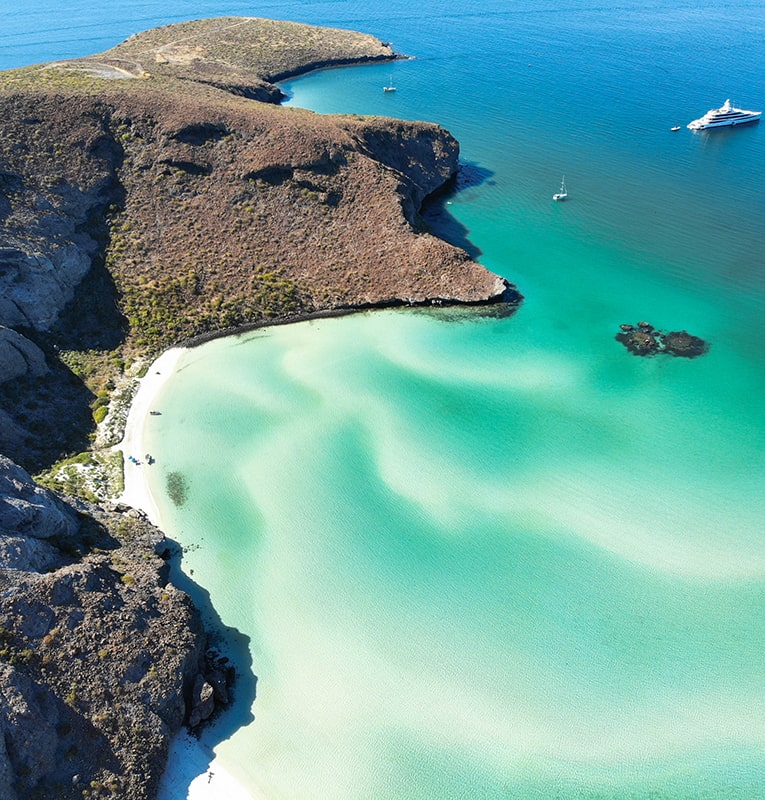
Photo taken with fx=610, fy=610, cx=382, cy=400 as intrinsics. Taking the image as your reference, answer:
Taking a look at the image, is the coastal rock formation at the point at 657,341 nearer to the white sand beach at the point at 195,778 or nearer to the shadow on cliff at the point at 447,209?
the shadow on cliff at the point at 447,209

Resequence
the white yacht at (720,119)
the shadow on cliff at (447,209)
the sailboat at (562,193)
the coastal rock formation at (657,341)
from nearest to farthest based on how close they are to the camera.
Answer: the coastal rock formation at (657,341) → the shadow on cliff at (447,209) → the sailboat at (562,193) → the white yacht at (720,119)

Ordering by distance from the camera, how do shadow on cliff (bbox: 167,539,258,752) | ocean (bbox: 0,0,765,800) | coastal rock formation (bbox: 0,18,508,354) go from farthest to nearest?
coastal rock formation (bbox: 0,18,508,354) → shadow on cliff (bbox: 167,539,258,752) → ocean (bbox: 0,0,765,800)

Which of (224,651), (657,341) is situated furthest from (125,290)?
(657,341)

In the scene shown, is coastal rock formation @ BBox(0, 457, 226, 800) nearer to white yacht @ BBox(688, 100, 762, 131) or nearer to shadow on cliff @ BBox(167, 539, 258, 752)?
shadow on cliff @ BBox(167, 539, 258, 752)

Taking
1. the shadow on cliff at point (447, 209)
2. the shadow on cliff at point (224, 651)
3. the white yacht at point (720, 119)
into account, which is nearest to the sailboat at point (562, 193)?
the shadow on cliff at point (447, 209)

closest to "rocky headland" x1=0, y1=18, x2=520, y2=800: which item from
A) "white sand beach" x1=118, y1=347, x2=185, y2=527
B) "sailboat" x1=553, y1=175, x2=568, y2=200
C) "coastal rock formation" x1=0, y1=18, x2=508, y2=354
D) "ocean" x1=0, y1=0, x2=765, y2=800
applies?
"coastal rock formation" x1=0, y1=18, x2=508, y2=354

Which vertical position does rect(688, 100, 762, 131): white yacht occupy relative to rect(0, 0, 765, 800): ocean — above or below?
above

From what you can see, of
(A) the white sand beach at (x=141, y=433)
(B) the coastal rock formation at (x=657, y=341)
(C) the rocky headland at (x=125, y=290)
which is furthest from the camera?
(B) the coastal rock formation at (x=657, y=341)
